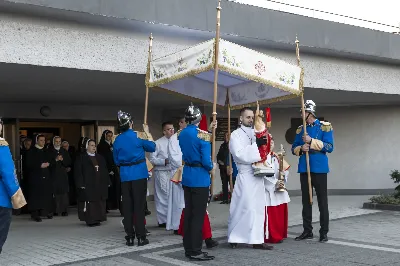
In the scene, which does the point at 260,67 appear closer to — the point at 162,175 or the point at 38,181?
the point at 162,175

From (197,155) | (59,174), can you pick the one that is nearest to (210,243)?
(197,155)

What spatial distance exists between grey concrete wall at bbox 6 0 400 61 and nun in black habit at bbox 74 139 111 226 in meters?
2.89

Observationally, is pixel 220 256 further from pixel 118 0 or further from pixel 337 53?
pixel 337 53

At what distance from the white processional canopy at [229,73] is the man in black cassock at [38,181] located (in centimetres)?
366

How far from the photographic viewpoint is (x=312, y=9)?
10.5 m

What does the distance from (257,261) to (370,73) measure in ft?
25.5

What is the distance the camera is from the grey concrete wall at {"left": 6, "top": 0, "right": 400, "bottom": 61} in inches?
294

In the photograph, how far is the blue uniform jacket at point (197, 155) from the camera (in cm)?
603

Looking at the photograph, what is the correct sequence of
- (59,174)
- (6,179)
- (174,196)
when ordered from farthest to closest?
(59,174)
(174,196)
(6,179)

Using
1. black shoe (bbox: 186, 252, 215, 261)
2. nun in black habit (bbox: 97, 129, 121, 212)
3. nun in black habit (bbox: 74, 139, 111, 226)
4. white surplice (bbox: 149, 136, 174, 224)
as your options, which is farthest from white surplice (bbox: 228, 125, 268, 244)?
nun in black habit (bbox: 97, 129, 121, 212)

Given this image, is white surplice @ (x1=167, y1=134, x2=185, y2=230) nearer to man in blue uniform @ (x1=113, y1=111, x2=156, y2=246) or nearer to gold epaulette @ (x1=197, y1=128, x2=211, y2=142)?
man in blue uniform @ (x1=113, y1=111, x2=156, y2=246)

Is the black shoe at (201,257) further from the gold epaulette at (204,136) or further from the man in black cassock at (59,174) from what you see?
the man in black cassock at (59,174)

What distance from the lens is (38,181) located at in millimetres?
10258

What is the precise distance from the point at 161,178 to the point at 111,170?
201cm
